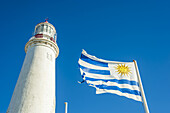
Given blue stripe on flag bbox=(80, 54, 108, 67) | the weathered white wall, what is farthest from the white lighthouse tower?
blue stripe on flag bbox=(80, 54, 108, 67)

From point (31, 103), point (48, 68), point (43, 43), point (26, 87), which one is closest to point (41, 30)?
point (43, 43)

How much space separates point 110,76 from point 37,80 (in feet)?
20.7

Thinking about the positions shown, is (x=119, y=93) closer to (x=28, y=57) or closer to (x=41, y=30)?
(x=28, y=57)

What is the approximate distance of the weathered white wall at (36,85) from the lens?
11.4m

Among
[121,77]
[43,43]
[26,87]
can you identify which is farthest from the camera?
[43,43]

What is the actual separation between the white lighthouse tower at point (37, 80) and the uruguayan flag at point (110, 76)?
4.34 meters

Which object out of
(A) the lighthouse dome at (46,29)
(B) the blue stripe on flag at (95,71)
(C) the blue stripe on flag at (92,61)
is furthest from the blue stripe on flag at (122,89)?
(A) the lighthouse dome at (46,29)

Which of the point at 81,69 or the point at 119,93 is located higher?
the point at 81,69

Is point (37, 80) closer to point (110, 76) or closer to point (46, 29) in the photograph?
point (110, 76)

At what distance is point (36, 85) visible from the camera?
12.5 metres

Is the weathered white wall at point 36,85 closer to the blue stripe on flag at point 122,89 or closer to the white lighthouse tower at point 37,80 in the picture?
the white lighthouse tower at point 37,80

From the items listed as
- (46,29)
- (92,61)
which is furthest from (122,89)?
(46,29)

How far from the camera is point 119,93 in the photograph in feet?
29.1

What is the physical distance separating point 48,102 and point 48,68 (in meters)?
3.32
